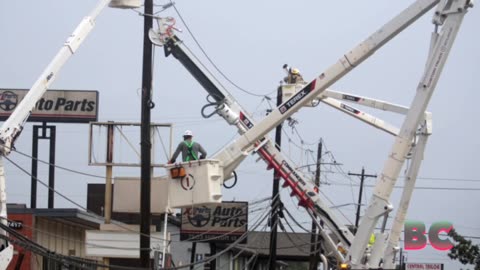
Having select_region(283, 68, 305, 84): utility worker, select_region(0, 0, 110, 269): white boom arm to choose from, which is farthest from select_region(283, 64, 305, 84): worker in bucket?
select_region(0, 0, 110, 269): white boom arm

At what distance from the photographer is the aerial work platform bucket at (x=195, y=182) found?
27.1m

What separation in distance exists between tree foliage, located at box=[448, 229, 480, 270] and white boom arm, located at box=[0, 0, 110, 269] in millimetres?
44342

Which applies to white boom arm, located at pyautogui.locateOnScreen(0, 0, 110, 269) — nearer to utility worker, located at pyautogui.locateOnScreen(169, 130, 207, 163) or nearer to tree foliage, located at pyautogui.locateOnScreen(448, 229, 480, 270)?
utility worker, located at pyautogui.locateOnScreen(169, 130, 207, 163)

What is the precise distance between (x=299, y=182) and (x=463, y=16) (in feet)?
45.8

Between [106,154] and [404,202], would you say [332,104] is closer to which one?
[106,154]

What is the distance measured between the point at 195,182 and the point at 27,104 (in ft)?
18.8

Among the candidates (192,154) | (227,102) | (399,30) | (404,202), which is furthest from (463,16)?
(227,102)

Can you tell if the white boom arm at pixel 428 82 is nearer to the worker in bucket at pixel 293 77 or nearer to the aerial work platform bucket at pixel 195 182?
the aerial work platform bucket at pixel 195 182

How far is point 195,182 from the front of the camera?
27328 mm

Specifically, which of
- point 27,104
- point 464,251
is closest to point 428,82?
point 27,104

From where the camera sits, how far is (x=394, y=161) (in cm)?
2338

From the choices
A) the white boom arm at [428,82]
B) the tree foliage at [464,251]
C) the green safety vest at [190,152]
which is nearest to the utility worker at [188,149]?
the green safety vest at [190,152]

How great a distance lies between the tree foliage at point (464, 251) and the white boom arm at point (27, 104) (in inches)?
1746

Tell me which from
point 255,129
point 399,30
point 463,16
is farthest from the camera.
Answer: point 255,129
